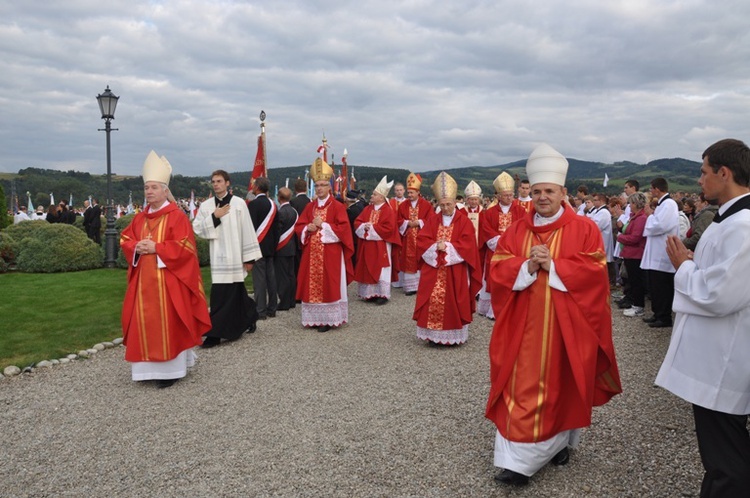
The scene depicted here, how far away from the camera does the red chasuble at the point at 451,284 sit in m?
7.75

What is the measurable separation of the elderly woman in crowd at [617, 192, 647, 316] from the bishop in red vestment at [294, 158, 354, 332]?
15.8 ft

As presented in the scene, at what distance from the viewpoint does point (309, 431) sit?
199 inches

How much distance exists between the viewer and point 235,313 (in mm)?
8234

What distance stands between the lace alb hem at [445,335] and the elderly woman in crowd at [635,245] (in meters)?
3.63

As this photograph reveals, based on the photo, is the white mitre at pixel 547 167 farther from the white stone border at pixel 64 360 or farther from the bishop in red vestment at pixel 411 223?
the bishop in red vestment at pixel 411 223

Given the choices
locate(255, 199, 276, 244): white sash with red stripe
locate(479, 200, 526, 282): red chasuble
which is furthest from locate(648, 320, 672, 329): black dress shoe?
locate(255, 199, 276, 244): white sash with red stripe

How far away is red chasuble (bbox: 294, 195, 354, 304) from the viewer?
898 cm

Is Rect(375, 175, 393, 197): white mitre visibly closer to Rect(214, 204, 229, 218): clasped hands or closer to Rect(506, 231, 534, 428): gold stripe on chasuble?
Rect(214, 204, 229, 218): clasped hands

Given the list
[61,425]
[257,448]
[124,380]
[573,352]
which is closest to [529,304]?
[573,352]

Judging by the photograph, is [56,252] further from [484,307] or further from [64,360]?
[484,307]

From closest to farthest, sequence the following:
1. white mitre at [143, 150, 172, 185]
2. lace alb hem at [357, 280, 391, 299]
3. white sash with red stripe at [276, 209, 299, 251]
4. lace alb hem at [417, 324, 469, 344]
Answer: white mitre at [143, 150, 172, 185] → lace alb hem at [417, 324, 469, 344] → white sash with red stripe at [276, 209, 299, 251] → lace alb hem at [357, 280, 391, 299]

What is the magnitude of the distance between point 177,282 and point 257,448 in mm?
2449

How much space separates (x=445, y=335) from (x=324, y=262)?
2394 millimetres

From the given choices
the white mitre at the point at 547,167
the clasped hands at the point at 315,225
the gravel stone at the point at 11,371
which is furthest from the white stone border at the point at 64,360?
the white mitre at the point at 547,167
